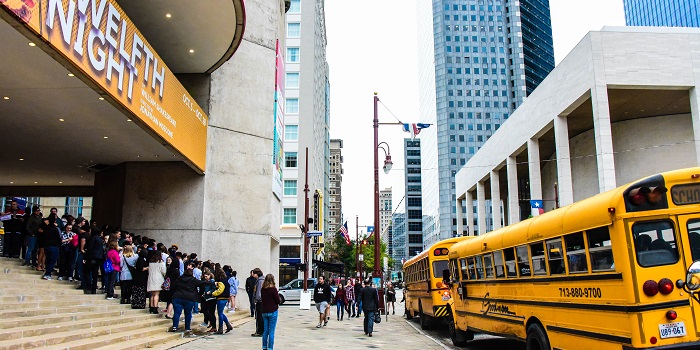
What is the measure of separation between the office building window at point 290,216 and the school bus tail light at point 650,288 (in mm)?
52628

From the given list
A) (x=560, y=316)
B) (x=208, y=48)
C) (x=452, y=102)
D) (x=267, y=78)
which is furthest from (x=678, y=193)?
(x=452, y=102)

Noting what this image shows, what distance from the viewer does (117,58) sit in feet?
43.4

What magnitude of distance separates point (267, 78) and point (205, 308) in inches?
505

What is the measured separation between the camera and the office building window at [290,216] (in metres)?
57.9

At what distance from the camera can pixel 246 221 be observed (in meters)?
23.0

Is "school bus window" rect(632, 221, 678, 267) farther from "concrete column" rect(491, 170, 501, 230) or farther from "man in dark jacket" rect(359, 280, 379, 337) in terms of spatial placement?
"concrete column" rect(491, 170, 501, 230)

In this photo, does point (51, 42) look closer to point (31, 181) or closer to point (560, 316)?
point (560, 316)

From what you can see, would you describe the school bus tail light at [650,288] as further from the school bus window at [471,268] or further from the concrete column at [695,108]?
the concrete column at [695,108]

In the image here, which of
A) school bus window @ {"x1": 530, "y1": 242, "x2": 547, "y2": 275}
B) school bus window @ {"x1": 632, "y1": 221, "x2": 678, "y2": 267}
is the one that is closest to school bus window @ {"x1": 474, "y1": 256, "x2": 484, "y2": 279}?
school bus window @ {"x1": 530, "y1": 242, "x2": 547, "y2": 275}

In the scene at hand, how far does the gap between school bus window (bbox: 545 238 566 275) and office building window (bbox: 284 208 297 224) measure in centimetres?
5044

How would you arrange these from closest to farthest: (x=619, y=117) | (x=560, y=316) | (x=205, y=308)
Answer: (x=560, y=316) → (x=205, y=308) → (x=619, y=117)

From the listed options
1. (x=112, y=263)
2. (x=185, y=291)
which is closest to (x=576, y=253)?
(x=185, y=291)

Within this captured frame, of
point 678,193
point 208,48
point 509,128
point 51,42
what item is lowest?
point 678,193

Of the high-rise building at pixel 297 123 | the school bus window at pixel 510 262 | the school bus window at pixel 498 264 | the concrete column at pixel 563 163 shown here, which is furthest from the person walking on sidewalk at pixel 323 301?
the high-rise building at pixel 297 123
